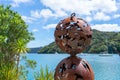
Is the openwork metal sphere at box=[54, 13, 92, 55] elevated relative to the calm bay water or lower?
elevated

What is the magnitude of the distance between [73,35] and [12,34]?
11.3m

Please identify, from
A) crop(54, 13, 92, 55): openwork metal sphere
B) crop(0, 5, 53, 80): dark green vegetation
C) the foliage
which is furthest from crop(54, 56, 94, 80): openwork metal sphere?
crop(0, 5, 53, 80): dark green vegetation

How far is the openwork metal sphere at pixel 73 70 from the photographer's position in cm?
628

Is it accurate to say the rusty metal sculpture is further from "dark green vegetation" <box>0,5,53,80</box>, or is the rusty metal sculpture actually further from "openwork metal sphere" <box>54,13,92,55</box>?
"dark green vegetation" <box>0,5,53,80</box>

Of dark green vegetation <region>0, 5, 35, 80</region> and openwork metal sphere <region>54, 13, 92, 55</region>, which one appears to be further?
dark green vegetation <region>0, 5, 35, 80</region>

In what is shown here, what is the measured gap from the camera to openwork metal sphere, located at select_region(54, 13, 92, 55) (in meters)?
6.30

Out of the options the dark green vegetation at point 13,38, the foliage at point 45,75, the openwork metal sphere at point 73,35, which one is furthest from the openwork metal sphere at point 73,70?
the dark green vegetation at point 13,38

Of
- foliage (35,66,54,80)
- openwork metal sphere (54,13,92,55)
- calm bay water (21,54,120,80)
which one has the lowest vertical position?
calm bay water (21,54,120,80)

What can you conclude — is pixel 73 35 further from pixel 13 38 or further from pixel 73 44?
pixel 13 38

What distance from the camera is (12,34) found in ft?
56.7

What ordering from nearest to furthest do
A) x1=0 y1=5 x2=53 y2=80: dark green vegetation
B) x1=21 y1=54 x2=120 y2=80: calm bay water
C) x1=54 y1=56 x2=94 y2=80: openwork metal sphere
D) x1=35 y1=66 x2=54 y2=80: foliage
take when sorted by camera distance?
x1=54 y1=56 x2=94 y2=80: openwork metal sphere, x1=35 y1=66 x2=54 y2=80: foliage, x1=0 y1=5 x2=53 y2=80: dark green vegetation, x1=21 y1=54 x2=120 y2=80: calm bay water

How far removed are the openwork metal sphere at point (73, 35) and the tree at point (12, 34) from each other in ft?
33.3

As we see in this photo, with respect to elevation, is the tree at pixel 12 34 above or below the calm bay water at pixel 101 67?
above

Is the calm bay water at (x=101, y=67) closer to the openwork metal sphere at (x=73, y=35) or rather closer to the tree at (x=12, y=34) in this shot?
the tree at (x=12, y=34)
